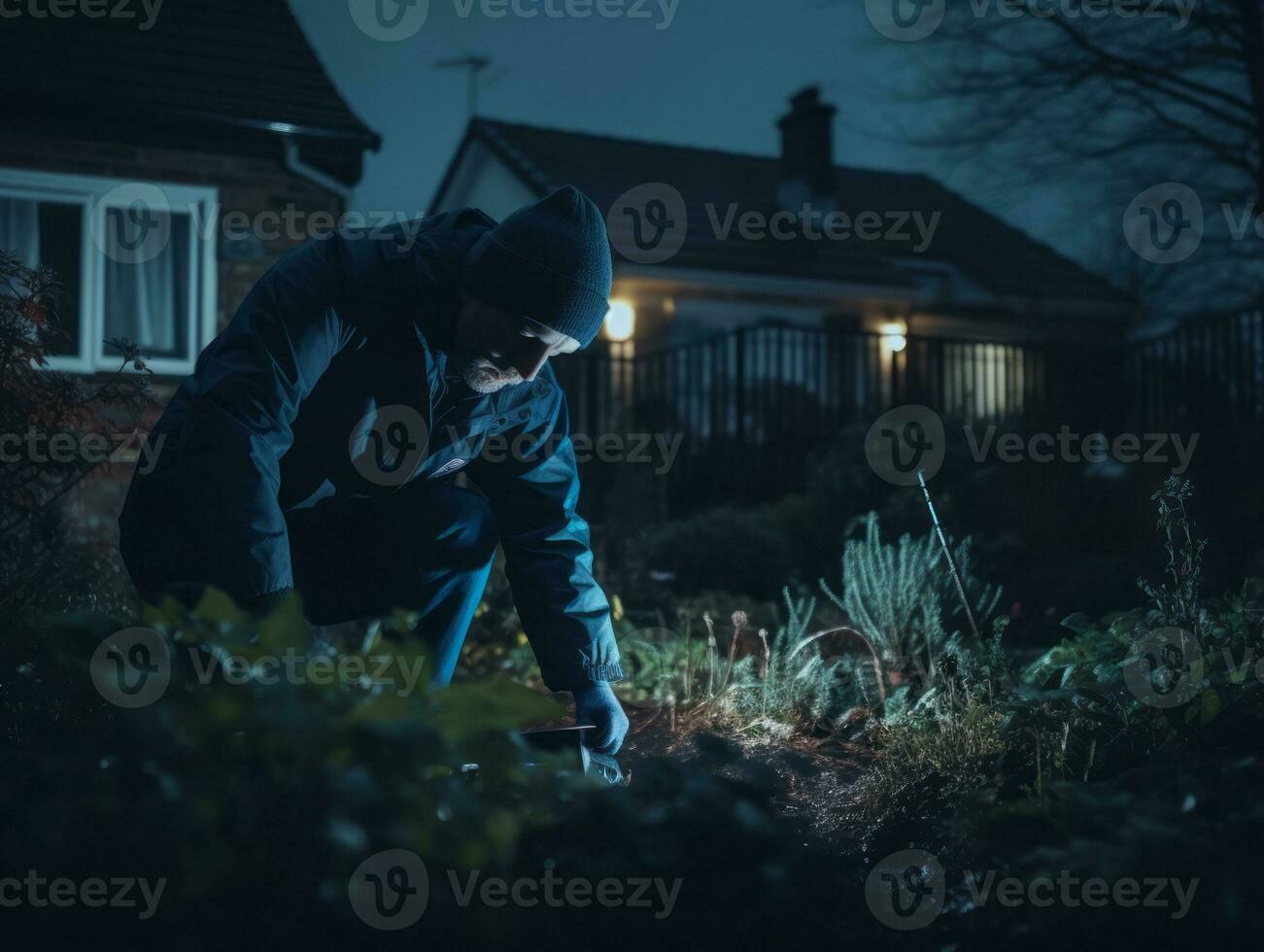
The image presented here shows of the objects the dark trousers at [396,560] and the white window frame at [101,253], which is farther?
the white window frame at [101,253]

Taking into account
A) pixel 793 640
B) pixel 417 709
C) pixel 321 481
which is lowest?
pixel 793 640

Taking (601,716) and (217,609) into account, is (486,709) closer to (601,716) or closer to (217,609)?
(217,609)

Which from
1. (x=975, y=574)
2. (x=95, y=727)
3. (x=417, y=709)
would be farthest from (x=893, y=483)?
(x=417, y=709)

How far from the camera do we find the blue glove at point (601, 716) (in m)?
2.44

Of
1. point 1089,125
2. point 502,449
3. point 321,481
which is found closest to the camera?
point 321,481

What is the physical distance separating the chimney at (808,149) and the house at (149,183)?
8551 mm

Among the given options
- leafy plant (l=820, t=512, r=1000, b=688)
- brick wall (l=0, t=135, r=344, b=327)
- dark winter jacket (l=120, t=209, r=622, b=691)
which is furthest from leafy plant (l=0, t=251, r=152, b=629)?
brick wall (l=0, t=135, r=344, b=327)

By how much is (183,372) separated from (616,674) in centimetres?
559

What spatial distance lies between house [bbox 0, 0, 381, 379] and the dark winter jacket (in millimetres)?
5064

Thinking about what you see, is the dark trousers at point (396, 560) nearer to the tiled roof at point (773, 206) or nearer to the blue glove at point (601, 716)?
the blue glove at point (601, 716)

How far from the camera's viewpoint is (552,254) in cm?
228

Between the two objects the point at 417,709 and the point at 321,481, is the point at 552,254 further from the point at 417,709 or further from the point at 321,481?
the point at 417,709

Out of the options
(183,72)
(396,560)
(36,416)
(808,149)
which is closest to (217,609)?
(396,560)

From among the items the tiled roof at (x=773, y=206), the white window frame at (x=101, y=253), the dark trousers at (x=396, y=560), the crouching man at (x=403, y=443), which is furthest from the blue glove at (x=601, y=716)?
the tiled roof at (x=773, y=206)
